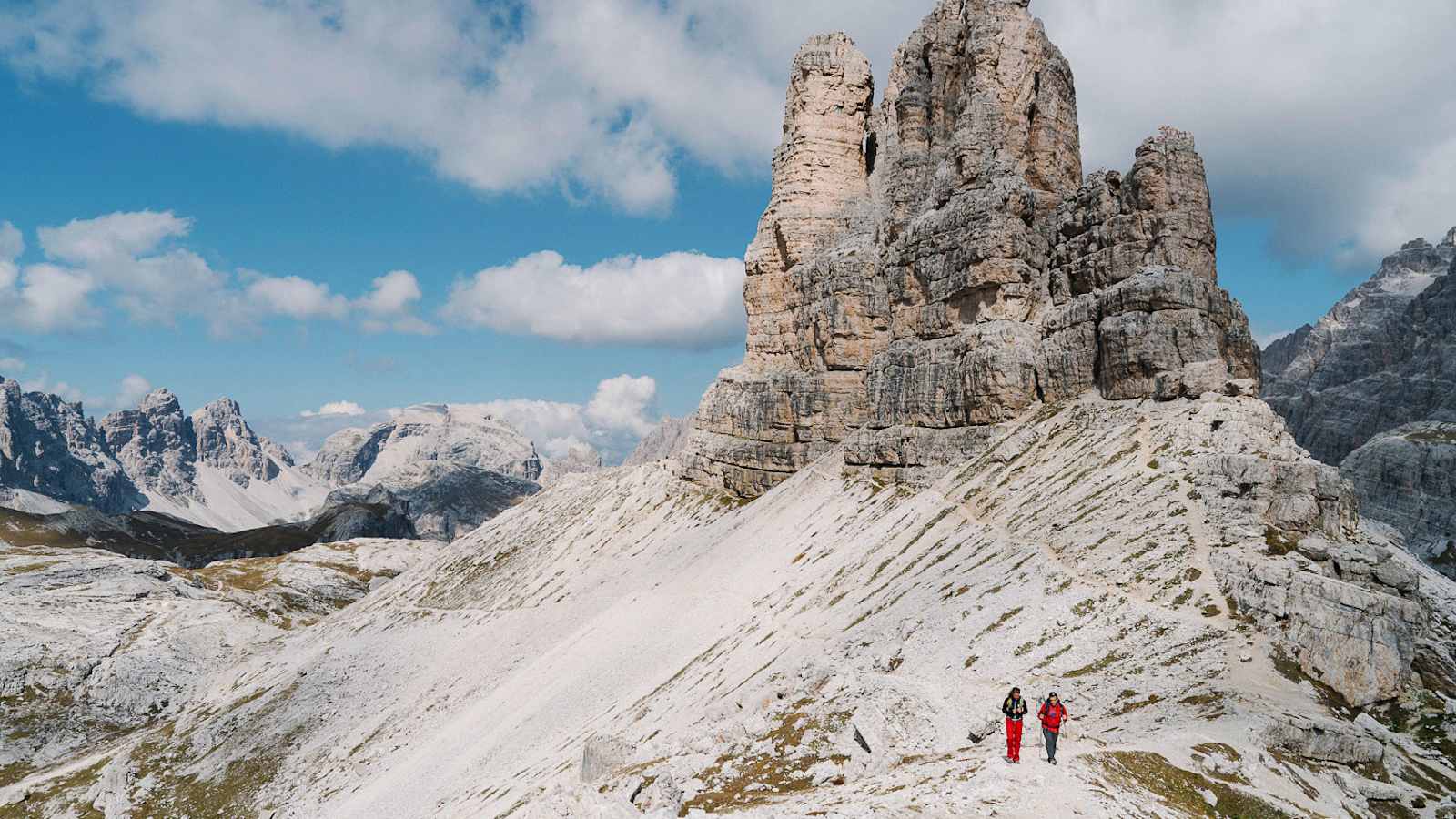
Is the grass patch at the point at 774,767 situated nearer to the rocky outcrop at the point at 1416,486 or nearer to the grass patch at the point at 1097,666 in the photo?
the grass patch at the point at 1097,666

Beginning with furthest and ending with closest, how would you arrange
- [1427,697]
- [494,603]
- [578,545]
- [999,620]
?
[578,545] < [494,603] < [999,620] < [1427,697]

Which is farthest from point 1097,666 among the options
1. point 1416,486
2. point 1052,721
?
point 1416,486

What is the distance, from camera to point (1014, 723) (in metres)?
24.8

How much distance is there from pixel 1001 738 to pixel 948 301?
64.3 m

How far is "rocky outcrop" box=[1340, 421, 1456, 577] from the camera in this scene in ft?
440

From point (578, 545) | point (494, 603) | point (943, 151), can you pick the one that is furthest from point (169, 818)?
point (943, 151)

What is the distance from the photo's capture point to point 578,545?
106 m

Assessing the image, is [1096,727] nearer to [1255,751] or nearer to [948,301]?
[1255,751]

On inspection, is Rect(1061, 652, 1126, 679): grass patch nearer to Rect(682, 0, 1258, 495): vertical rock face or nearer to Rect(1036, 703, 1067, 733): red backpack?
Rect(1036, 703, 1067, 733): red backpack

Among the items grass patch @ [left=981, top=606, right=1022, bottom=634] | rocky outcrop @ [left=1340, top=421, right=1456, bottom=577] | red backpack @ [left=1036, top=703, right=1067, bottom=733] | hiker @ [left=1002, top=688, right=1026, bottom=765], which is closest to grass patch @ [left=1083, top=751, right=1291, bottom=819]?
red backpack @ [left=1036, top=703, right=1067, bottom=733]

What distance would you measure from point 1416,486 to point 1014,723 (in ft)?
538

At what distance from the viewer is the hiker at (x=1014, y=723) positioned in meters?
24.6

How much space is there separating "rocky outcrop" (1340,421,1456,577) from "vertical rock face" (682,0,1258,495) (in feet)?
315

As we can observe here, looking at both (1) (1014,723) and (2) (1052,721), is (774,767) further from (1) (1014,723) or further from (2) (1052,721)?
(2) (1052,721)
